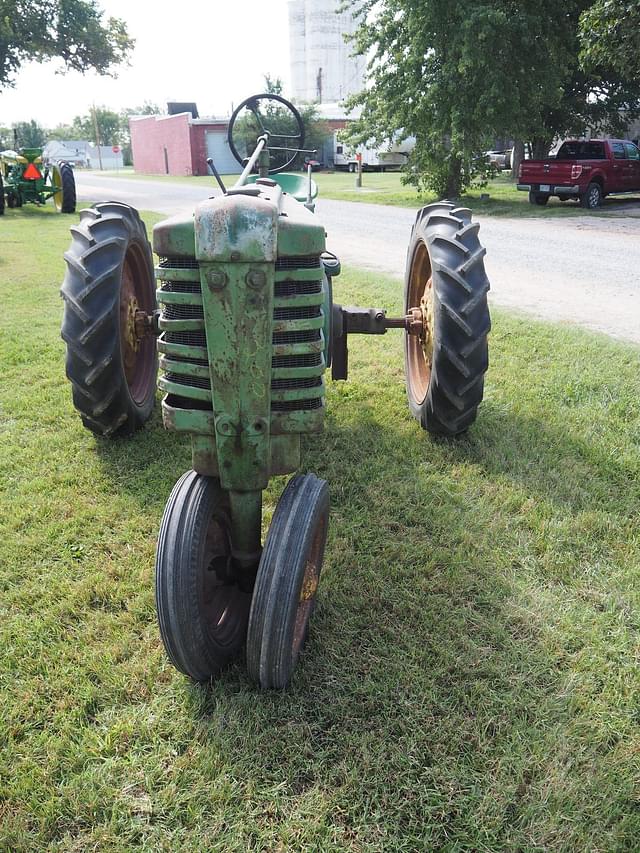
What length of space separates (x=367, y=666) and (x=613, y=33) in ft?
49.0

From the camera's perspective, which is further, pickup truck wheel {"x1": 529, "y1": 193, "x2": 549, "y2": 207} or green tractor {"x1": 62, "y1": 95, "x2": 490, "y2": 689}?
pickup truck wheel {"x1": 529, "y1": 193, "x2": 549, "y2": 207}

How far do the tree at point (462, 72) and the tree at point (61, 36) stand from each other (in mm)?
11553

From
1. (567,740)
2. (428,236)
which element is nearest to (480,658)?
(567,740)

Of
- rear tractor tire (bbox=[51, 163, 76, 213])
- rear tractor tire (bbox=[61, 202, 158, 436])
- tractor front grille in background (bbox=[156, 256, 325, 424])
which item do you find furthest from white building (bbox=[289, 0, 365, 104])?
tractor front grille in background (bbox=[156, 256, 325, 424])

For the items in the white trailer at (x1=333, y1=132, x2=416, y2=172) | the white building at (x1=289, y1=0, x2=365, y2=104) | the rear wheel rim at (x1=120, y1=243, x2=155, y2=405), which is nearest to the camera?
the rear wheel rim at (x1=120, y1=243, x2=155, y2=405)

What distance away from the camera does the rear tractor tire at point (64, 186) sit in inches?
648

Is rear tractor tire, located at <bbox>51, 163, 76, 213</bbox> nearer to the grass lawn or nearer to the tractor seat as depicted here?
the grass lawn

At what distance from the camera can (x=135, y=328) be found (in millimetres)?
3906

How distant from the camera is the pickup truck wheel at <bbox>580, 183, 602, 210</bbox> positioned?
56.9 feet

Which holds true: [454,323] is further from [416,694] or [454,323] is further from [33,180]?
[33,180]

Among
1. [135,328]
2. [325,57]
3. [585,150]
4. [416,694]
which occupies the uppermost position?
[325,57]

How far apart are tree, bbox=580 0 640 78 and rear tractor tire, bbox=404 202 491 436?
12.1 metres

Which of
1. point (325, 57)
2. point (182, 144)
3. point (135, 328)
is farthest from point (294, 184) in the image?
point (325, 57)

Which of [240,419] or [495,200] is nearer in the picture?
[240,419]
